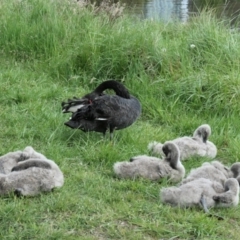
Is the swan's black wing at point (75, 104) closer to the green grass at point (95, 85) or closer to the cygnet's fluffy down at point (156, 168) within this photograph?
the green grass at point (95, 85)

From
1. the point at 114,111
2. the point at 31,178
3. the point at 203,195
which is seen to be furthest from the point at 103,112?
the point at 203,195

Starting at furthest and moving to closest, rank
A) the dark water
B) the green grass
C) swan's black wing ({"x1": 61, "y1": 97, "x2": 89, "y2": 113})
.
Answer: the dark water, swan's black wing ({"x1": 61, "y1": 97, "x2": 89, "y2": 113}), the green grass

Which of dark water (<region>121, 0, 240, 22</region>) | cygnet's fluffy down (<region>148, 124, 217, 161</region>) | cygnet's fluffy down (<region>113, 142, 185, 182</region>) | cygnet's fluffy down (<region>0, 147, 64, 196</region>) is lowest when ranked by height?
dark water (<region>121, 0, 240, 22</region>)

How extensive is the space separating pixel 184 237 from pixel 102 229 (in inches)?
22.1

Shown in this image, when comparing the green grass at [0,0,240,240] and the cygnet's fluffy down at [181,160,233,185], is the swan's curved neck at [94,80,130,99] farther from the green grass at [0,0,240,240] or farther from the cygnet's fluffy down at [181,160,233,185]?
the cygnet's fluffy down at [181,160,233,185]

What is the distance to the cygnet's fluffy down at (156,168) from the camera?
4879 millimetres

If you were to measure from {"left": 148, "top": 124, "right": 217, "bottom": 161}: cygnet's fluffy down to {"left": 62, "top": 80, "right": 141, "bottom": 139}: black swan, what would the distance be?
0.37 m

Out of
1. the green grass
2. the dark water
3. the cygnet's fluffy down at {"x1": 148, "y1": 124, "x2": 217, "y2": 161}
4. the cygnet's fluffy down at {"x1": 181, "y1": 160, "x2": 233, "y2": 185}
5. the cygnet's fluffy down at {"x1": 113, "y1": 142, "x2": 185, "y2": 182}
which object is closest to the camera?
the green grass

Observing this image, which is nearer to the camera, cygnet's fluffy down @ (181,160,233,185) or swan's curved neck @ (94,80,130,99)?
cygnet's fluffy down @ (181,160,233,185)

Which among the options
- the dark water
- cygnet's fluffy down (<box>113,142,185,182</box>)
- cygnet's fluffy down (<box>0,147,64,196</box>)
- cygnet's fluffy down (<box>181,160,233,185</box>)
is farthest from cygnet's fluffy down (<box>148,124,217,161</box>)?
the dark water

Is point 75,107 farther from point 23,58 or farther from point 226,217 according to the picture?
point 23,58

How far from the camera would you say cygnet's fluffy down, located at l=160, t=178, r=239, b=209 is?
14.4ft

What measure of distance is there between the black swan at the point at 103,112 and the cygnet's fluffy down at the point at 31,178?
3.14 feet

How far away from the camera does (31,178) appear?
177 inches
